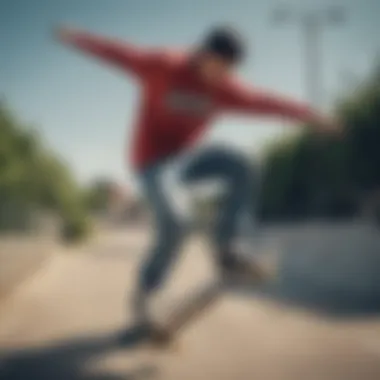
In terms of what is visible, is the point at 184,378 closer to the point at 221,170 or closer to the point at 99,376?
the point at 99,376

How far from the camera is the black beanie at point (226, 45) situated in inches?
110

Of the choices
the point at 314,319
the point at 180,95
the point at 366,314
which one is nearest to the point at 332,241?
the point at 366,314

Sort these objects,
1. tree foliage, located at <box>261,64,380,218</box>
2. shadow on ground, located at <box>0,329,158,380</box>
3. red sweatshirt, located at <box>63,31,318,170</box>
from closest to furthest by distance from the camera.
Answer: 1. shadow on ground, located at <box>0,329,158,380</box>
2. red sweatshirt, located at <box>63,31,318,170</box>
3. tree foliage, located at <box>261,64,380,218</box>

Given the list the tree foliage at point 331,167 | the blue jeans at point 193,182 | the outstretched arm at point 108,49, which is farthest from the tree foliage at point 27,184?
the outstretched arm at point 108,49

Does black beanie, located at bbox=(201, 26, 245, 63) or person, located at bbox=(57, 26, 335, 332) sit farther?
black beanie, located at bbox=(201, 26, 245, 63)

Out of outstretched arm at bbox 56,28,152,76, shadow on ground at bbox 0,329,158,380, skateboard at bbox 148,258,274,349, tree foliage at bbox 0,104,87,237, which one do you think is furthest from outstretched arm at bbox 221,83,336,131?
tree foliage at bbox 0,104,87,237

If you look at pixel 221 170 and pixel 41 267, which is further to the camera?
pixel 41 267

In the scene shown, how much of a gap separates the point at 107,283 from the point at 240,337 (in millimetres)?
1251

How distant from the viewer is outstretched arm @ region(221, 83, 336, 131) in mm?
2641

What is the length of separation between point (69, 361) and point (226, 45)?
1.70 meters

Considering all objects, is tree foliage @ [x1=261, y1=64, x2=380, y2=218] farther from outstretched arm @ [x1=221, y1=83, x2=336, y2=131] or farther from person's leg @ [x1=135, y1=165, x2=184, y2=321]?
person's leg @ [x1=135, y1=165, x2=184, y2=321]

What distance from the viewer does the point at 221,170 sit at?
2.78m

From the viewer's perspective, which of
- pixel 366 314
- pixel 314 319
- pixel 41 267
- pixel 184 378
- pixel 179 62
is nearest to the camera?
pixel 184 378

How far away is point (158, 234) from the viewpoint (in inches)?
108
